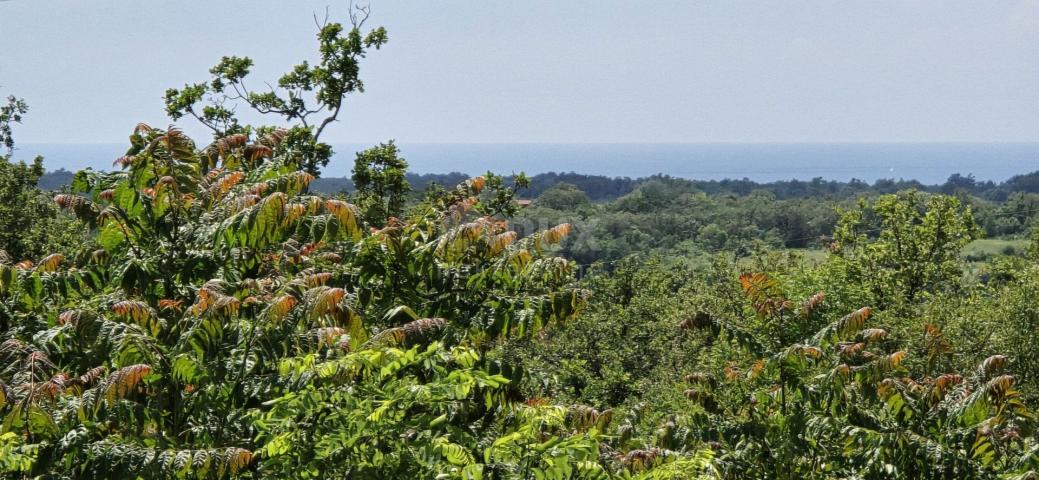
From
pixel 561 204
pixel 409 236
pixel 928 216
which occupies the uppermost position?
pixel 409 236

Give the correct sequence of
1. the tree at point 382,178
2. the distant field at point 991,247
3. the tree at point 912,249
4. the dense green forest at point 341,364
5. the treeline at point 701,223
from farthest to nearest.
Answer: the treeline at point 701,223 < the distant field at point 991,247 < the tree at point 912,249 < the tree at point 382,178 < the dense green forest at point 341,364

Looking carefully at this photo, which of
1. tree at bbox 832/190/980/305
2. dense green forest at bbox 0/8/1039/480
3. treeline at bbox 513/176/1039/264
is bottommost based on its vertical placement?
treeline at bbox 513/176/1039/264

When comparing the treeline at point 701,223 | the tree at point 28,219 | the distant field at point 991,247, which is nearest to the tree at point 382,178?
the tree at point 28,219

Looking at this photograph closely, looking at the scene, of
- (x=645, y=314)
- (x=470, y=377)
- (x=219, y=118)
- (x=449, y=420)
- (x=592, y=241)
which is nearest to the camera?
(x=470, y=377)

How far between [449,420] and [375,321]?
1.47m

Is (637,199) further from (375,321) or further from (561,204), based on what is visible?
(375,321)

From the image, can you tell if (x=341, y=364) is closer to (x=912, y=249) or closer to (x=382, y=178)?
(x=382, y=178)

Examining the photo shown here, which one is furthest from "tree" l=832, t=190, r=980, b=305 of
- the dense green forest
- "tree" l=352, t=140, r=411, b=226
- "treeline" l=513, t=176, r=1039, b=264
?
"treeline" l=513, t=176, r=1039, b=264

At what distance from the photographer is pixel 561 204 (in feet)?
504

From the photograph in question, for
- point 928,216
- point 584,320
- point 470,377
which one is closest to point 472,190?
point 470,377

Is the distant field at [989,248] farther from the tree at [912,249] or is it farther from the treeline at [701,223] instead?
the tree at [912,249]

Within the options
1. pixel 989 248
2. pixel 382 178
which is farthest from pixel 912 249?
pixel 989 248

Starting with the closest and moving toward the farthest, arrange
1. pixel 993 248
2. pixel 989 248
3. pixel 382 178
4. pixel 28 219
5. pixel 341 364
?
pixel 341 364
pixel 382 178
pixel 28 219
pixel 993 248
pixel 989 248

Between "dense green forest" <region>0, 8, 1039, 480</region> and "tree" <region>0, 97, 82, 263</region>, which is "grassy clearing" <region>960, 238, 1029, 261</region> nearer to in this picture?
"tree" <region>0, 97, 82, 263</region>
